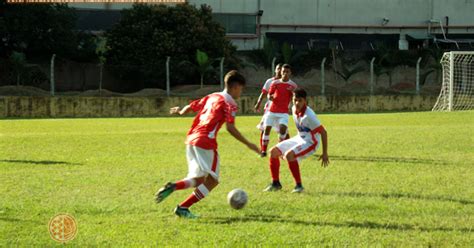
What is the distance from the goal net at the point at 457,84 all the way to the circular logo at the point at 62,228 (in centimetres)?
2745

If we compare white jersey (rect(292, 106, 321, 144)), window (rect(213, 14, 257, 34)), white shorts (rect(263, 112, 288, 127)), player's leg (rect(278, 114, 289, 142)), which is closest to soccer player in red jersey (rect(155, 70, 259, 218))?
white jersey (rect(292, 106, 321, 144))

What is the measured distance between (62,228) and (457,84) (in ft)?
125

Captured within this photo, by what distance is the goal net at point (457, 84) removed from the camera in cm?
3416

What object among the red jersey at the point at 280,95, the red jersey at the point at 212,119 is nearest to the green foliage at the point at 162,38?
the red jersey at the point at 280,95

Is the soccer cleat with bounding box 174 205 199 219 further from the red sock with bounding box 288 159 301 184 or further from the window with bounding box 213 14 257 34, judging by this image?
the window with bounding box 213 14 257 34

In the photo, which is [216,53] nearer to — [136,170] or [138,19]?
[138,19]

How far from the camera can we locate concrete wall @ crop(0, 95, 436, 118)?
32.9 meters

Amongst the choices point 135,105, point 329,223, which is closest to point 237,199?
→ point 329,223

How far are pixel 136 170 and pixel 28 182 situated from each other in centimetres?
214

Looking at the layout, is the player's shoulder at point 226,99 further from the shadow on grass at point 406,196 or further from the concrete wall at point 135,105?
the concrete wall at point 135,105

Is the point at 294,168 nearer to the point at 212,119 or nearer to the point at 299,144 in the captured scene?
the point at 299,144

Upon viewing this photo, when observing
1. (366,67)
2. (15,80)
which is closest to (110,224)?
(15,80)

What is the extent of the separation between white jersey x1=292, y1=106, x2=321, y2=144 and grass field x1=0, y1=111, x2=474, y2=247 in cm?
74

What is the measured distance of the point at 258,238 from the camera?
21.5ft
